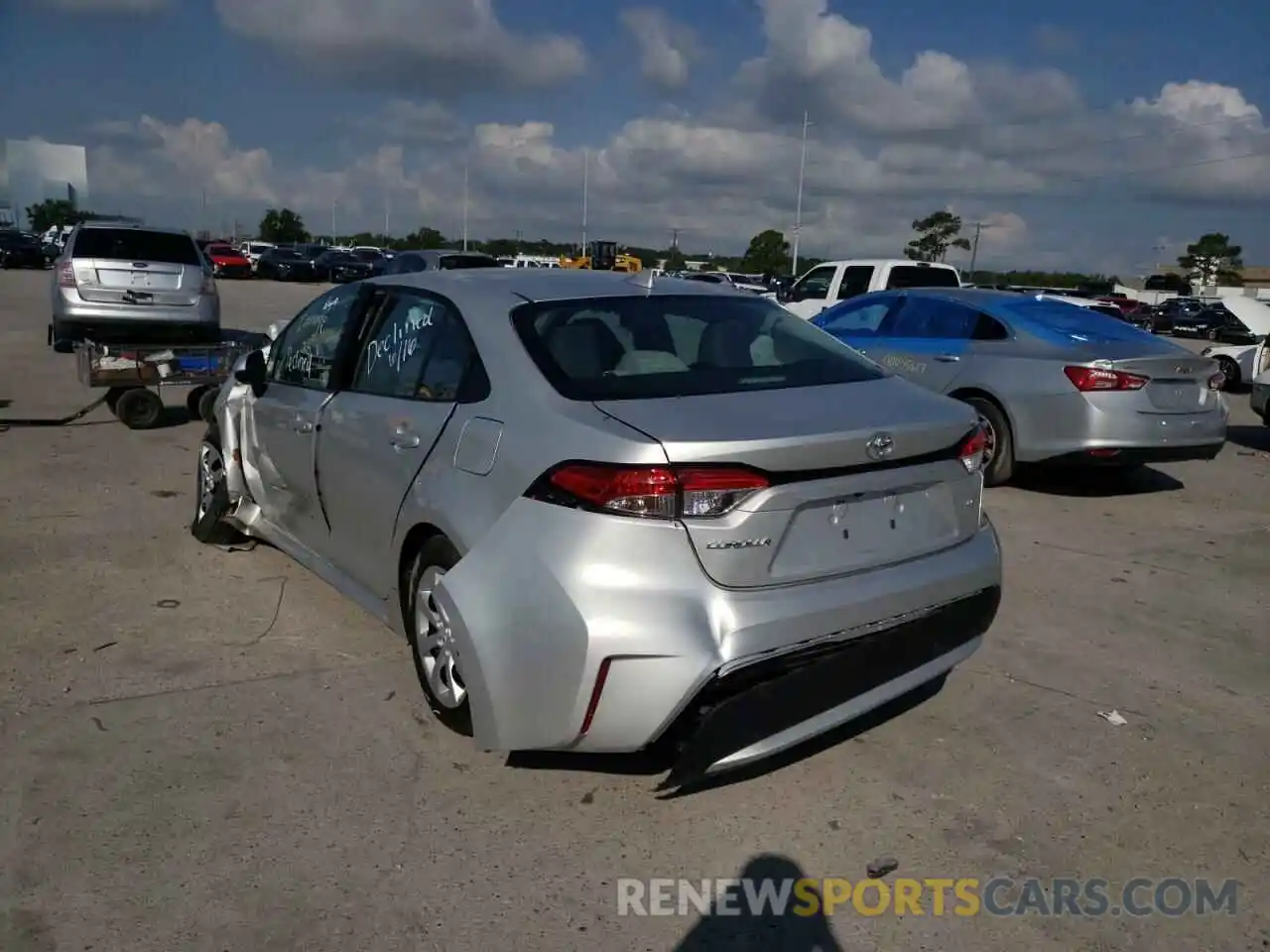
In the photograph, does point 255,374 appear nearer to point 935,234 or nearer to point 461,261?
point 461,261

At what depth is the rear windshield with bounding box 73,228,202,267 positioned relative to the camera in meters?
12.2

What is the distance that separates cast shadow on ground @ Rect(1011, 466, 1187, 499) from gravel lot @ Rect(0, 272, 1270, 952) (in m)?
2.74

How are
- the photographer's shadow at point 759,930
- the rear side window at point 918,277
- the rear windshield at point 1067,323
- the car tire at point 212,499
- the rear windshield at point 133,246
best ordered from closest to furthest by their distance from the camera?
the photographer's shadow at point 759,930
the car tire at point 212,499
the rear windshield at point 1067,323
the rear windshield at point 133,246
the rear side window at point 918,277

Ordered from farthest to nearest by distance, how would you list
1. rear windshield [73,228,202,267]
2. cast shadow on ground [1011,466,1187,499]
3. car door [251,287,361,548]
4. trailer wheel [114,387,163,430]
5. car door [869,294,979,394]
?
rear windshield [73,228,202,267]
trailer wheel [114,387,163,430]
car door [869,294,979,394]
cast shadow on ground [1011,466,1187,499]
car door [251,287,361,548]

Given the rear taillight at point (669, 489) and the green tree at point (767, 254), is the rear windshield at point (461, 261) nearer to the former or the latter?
the rear taillight at point (669, 489)

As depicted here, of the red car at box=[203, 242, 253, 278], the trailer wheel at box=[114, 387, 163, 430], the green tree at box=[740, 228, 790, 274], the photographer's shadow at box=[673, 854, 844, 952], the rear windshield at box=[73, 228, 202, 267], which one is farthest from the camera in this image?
the green tree at box=[740, 228, 790, 274]

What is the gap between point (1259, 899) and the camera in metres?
2.86

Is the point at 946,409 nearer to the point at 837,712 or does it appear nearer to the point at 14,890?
the point at 837,712

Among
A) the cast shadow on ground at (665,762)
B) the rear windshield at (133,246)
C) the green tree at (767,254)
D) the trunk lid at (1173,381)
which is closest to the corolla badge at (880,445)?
the cast shadow on ground at (665,762)

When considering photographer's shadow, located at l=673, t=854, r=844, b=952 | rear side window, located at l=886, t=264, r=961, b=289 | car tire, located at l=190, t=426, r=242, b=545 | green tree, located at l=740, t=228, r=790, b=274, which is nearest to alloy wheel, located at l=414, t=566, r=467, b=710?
photographer's shadow, located at l=673, t=854, r=844, b=952

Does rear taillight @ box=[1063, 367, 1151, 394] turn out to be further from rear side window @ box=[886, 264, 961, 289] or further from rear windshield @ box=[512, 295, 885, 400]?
rear side window @ box=[886, 264, 961, 289]

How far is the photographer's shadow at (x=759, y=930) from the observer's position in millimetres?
2646

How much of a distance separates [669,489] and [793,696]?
0.70m

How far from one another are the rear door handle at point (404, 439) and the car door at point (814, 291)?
1261cm
